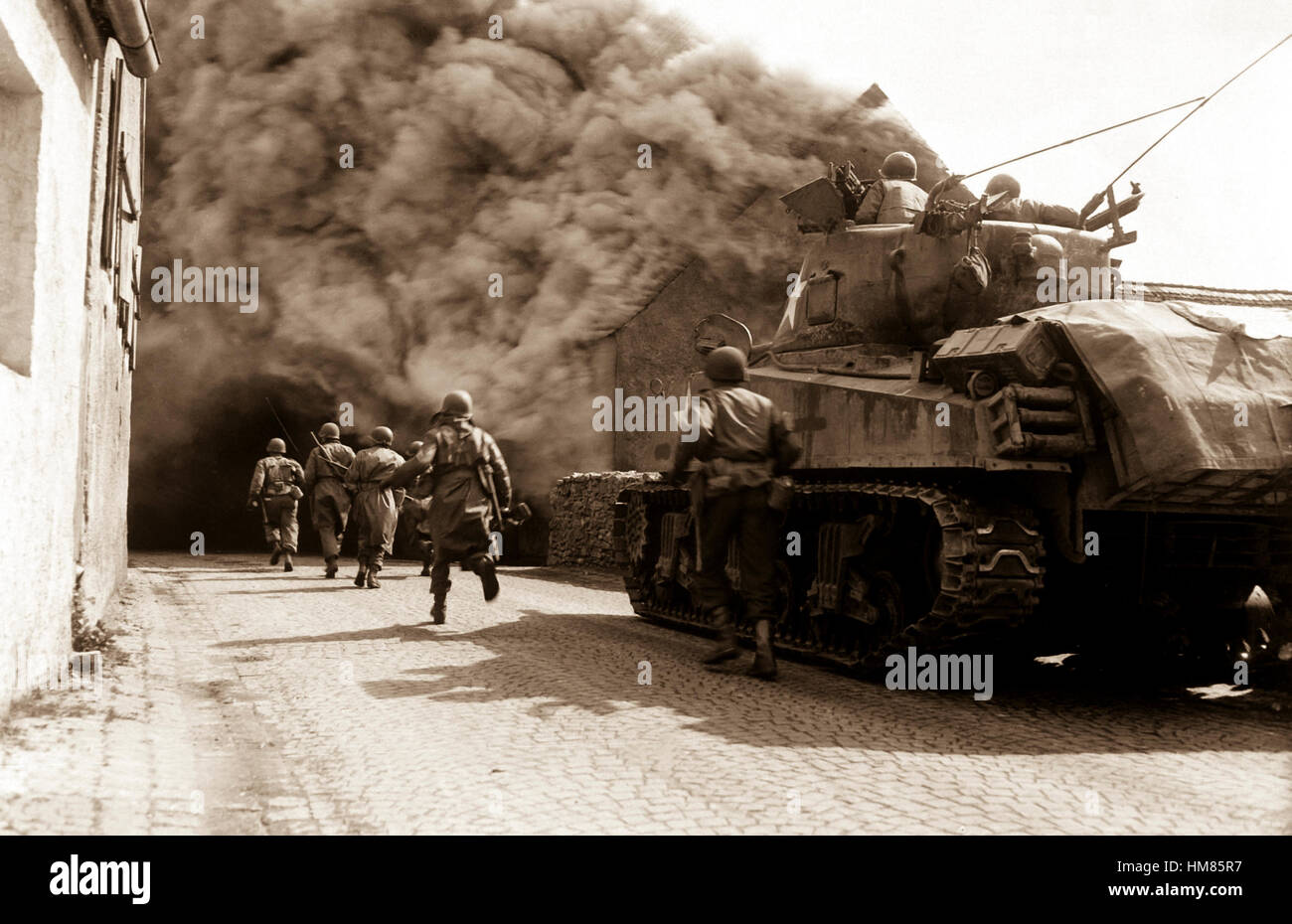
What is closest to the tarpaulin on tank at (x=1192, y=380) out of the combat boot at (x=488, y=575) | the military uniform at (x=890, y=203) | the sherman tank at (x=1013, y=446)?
the sherman tank at (x=1013, y=446)

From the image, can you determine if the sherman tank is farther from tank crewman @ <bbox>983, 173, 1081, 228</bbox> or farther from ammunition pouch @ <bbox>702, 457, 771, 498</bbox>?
ammunition pouch @ <bbox>702, 457, 771, 498</bbox>

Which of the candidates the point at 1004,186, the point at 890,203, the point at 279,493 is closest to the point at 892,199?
the point at 890,203

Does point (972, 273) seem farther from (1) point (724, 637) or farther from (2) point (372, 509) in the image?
(2) point (372, 509)

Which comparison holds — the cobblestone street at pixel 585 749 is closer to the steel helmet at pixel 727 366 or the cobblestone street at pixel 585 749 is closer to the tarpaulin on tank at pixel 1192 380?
the tarpaulin on tank at pixel 1192 380

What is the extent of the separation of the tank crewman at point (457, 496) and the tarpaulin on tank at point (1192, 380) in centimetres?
441

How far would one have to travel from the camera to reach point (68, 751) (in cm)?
441

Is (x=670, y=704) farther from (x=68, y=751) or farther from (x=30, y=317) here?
(x=30, y=317)

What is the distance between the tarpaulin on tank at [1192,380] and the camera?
5742 millimetres

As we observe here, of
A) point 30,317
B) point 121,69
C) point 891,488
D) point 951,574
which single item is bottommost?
point 951,574

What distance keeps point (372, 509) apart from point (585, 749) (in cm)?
858

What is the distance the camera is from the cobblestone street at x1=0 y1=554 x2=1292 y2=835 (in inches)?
149

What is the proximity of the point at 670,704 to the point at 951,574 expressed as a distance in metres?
1.70

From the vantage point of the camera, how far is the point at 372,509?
12797 millimetres
